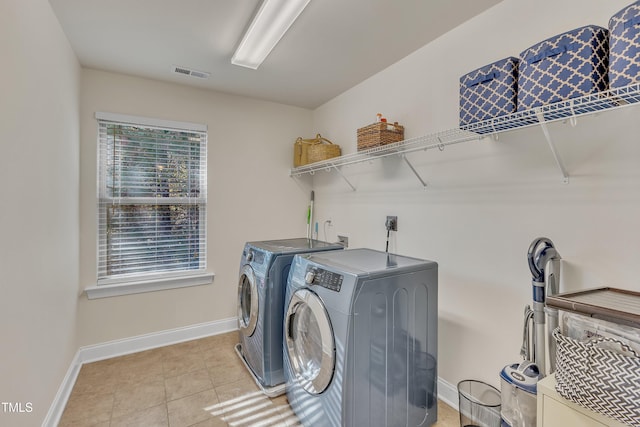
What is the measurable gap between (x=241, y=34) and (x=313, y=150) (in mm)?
1282

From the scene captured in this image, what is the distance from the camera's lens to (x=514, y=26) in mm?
1609

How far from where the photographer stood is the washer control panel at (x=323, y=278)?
1.47m

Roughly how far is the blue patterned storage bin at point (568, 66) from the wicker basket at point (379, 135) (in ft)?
3.19

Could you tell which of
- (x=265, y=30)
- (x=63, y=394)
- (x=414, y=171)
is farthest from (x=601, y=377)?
(x=63, y=394)

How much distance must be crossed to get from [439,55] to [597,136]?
1082mm

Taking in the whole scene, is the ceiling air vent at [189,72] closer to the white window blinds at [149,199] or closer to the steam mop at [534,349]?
the white window blinds at [149,199]

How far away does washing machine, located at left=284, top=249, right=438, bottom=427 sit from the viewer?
1.39 meters

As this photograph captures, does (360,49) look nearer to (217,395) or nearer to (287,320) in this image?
(287,320)

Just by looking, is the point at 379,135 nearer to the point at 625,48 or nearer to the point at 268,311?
the point at 625,48

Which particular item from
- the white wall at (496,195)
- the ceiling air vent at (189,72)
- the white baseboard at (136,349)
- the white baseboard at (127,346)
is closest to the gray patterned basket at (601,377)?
the white wall at (496,195)

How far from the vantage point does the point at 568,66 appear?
117 centimetres

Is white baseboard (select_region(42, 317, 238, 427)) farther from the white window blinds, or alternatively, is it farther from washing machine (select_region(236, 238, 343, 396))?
washing machine (select_region(236, 238, 343, 396))

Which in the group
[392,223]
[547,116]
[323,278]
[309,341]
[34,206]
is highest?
[547,116]

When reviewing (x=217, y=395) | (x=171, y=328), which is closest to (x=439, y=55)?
(x=217, y=395)
